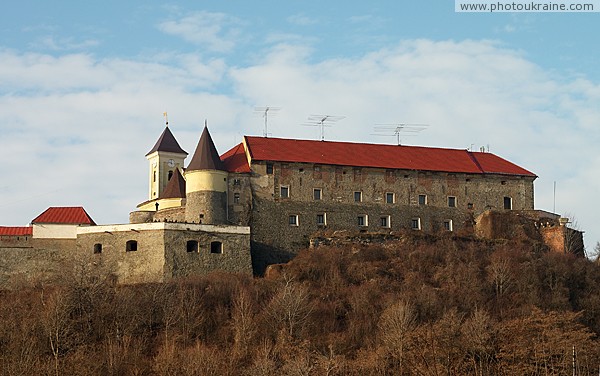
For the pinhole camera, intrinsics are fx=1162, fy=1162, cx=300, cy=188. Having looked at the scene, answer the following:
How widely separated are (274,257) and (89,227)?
40.6ft

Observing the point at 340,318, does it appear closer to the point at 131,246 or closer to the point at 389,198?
the point at 389,198

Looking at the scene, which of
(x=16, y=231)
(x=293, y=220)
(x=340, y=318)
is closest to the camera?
(x=340, y=318)

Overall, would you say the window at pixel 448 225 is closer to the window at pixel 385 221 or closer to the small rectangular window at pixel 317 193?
the window at pixel 385 221

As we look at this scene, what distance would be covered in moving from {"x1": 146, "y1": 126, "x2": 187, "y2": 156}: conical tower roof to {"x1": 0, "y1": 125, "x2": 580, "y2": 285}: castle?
9cm

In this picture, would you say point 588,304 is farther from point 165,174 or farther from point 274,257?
point 165,174

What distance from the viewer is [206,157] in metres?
77.6

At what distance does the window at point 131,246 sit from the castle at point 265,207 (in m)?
0.06

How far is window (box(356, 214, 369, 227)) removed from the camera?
8086 cm

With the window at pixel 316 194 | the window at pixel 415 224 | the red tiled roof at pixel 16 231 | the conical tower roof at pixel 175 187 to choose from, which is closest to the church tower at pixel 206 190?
the conical tower roof at pixel 175 187

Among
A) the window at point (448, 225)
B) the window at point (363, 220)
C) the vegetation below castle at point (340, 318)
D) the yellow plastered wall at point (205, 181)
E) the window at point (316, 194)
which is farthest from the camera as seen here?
the window at point (448, 225)

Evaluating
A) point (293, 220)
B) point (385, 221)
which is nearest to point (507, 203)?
point (385, 221)

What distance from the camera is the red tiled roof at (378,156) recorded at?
3226 inches

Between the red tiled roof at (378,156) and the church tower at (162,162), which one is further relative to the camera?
the church tower at (162,162)

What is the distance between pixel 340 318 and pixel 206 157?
1501 centimetres
